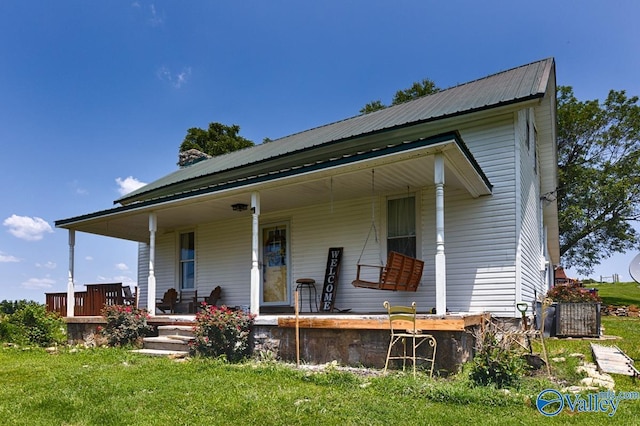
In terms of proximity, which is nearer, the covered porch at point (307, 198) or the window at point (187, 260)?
the covered porch at point (307, 198)

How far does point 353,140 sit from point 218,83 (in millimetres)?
9028

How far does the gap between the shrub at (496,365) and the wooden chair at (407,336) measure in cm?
63

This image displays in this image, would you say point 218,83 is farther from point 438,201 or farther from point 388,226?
point 438,201

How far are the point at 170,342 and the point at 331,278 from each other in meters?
3.20

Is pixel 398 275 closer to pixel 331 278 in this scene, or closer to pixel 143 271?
pixel 331 278

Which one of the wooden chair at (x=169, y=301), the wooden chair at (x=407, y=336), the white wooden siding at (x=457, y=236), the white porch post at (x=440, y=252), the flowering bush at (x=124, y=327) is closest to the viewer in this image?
the wooden chair at (x=407, y=336)

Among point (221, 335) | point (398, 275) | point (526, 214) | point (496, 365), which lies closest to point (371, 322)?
point (398, 275)

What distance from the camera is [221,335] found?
691cm

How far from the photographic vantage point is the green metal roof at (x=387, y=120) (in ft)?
27.3

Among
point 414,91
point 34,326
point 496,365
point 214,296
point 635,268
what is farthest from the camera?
point 414,91

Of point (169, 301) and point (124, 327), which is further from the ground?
point (169, 301)

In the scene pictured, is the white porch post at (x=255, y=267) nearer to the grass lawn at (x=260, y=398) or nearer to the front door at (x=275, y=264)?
the grass lawn at (x=260, y=398)

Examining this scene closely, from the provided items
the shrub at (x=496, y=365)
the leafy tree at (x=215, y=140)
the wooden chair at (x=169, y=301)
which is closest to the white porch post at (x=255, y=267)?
the shrub at (x=496, y=365)

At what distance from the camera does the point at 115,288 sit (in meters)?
10.3
